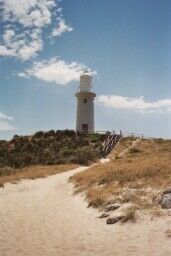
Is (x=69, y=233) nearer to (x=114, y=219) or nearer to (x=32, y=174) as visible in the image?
(x=114, y=219)

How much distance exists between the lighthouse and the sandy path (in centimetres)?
4676

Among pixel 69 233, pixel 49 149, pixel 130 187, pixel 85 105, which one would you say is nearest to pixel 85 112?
pixel 85 105

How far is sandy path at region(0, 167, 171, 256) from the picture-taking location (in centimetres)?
1130

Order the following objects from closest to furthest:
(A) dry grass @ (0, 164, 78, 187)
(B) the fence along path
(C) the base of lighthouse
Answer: (A) dry grass @ (0, 164, 78, 187), (B) the fence along path, (C) the base of lighthouse

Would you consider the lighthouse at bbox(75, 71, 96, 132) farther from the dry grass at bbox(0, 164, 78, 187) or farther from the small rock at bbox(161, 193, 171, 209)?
the small rock at bbox(161, 193, 171, 209)

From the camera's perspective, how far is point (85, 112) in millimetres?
67125

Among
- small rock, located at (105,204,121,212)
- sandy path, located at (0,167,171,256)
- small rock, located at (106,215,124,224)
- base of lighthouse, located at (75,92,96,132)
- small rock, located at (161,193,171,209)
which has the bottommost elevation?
sandy path, located at (0,167,171,256)

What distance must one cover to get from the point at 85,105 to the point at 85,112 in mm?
1186

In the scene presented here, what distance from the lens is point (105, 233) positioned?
43.4 feet

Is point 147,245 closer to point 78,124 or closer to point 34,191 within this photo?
point 34,191

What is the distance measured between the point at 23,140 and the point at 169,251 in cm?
4626

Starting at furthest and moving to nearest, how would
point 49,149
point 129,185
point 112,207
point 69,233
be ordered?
point 49,149 < point 129,185 < point 112,207 < point 69,233

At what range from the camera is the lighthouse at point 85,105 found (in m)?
67.1

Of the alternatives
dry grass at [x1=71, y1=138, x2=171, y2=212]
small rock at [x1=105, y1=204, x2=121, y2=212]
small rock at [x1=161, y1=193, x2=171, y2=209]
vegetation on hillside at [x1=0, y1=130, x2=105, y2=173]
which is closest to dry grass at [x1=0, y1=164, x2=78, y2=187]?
vegetation on hillside at [x1=0, y1=130, x2=105, y2=173]
